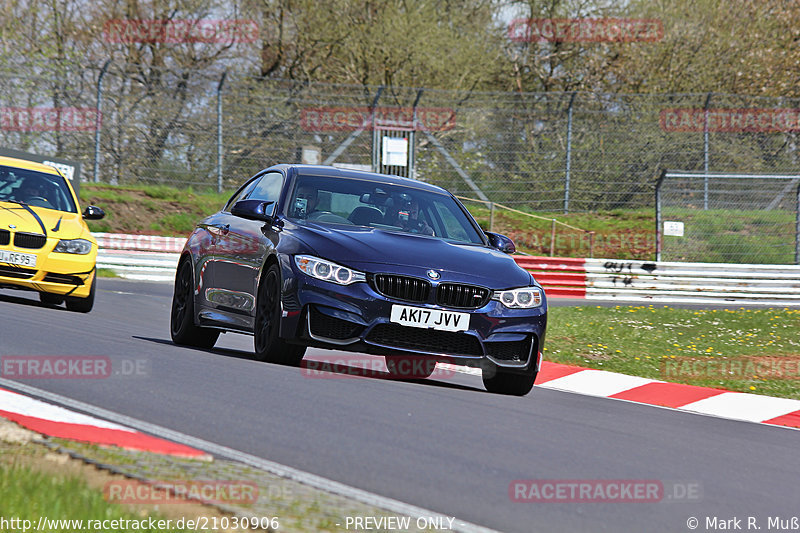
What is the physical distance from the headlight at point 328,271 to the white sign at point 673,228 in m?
20.3

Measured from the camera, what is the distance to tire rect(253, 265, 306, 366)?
8.04m

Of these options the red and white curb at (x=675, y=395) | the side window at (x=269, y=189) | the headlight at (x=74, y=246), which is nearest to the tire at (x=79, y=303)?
the headlight at (x=74, y=246)

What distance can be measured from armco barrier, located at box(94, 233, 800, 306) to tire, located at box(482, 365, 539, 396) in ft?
52.3

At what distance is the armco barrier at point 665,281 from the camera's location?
25219 millimetres

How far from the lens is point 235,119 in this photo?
2738 cm

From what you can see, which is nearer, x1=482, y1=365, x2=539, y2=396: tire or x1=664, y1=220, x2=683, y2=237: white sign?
x1=482, y1=365, x2=539, y2=396: tire

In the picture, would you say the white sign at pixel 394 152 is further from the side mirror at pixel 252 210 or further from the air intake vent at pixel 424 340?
the air intake vent at pixel 424 340

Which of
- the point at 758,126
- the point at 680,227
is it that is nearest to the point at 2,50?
the point at 680,227

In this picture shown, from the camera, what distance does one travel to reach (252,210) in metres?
8.60

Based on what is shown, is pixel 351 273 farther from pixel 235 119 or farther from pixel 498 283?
pixel 235 119

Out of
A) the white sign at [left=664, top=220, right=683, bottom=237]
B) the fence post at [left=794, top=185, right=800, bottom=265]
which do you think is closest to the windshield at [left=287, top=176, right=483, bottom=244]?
the white sign at [left=664, top=220, right=683, bottom=237]

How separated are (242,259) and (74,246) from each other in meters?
4.48

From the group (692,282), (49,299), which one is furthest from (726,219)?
(49,299)

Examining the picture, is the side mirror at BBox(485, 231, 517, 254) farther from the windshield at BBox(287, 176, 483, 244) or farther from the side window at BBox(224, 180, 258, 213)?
the side window at BBox(224, 180, 258, 213)
